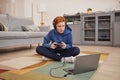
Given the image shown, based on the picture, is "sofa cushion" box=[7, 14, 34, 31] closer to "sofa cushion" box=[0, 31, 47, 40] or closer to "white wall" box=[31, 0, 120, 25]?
"sofa cushion" box=[0, 31, 47, 40]

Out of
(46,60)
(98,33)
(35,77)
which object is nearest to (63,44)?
(46,60)

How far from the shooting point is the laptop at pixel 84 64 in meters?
1.15

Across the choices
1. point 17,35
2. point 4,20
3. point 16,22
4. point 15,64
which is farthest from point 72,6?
point 15,64

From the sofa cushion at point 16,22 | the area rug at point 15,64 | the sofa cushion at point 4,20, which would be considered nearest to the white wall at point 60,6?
the sofa cushion at point 16,22

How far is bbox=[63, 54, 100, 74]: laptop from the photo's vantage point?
1.15 metres

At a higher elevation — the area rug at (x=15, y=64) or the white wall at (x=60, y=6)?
the white wall at (x=60, y=6)

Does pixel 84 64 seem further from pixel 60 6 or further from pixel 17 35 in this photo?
pixel 60 6

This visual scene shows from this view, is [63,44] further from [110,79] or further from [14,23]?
[14,23]

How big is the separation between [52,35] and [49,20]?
10.8 ft

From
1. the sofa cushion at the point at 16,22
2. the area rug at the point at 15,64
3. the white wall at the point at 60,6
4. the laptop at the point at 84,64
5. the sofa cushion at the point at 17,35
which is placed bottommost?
the area rug at the point at 15,64

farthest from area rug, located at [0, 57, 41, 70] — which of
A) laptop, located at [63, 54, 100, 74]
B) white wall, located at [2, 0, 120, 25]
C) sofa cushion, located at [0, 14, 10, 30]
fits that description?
white wall, located at [2, 0, 120, 25]

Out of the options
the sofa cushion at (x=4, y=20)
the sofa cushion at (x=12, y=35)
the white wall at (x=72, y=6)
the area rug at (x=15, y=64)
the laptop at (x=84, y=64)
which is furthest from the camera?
the white wall at (x=72, y=6)

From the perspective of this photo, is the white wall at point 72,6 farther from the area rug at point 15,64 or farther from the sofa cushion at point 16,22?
the area rug at point 15,64

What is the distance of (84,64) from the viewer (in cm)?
121
